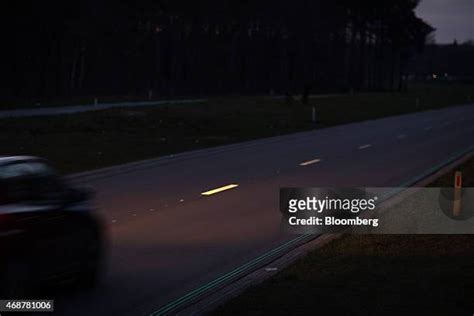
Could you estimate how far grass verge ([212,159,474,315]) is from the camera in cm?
797

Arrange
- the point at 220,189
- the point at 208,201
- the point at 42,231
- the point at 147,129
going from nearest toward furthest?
1. the point at 42,231
2. the point at 208,201
3. the point at 220,189
4. the point at 147,129

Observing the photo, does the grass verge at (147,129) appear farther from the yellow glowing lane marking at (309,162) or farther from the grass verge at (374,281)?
the grass verge at (374,281)

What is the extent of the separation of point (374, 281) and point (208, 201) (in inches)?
310

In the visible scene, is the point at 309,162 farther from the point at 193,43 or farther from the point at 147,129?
the point at 193,43

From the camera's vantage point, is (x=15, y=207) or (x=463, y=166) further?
(x=463, y=166)

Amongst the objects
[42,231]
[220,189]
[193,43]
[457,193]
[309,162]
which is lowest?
[309,162]

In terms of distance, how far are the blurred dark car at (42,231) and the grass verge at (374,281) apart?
182cm

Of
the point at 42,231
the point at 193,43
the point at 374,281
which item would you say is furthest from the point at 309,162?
the point at 193,43

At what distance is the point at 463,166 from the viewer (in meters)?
23.1

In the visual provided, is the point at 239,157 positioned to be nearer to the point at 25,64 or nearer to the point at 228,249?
the point at 228,249

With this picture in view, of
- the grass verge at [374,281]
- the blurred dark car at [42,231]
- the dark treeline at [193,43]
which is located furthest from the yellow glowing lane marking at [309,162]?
the dark treeline at [193,43]

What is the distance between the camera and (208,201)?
16844 millimetres

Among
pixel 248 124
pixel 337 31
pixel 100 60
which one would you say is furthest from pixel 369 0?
pixel 248 124

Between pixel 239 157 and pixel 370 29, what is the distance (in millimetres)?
97713
